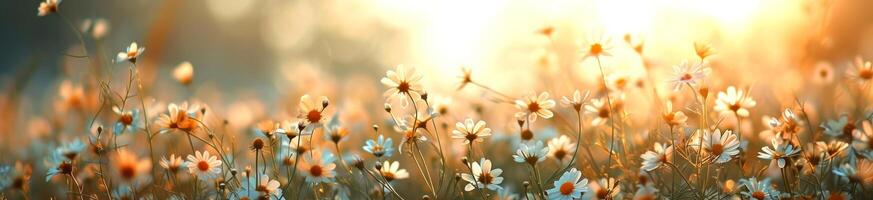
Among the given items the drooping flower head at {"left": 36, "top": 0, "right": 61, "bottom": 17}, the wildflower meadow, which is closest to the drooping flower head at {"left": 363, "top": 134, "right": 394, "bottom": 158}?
the wildflower meadow

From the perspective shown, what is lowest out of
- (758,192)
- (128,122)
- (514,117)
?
(758,192)

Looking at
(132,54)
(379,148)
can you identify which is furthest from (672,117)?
(132,54)

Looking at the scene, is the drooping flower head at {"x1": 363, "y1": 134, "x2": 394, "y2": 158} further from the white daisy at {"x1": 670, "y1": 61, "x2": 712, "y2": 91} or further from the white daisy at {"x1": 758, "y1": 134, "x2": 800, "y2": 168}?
the white daisy at {"x1": 758, "y1": 134, "x2": 800, "y2": 168}

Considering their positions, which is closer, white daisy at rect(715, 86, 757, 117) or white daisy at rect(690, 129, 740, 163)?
white daisy at rect(690, 129, 740, 163)

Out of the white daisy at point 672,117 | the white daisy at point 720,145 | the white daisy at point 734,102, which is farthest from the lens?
the white daisy at point 734,102

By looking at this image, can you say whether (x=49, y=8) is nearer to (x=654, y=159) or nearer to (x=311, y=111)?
(x=311, y=111)

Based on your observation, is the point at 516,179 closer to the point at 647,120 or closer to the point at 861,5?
the point at 647,120

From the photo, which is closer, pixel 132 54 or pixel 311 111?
pixel 311 111

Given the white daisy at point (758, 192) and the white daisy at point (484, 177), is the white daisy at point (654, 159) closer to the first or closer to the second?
the white daisy at point (758, 192)

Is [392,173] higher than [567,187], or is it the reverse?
[392,173]

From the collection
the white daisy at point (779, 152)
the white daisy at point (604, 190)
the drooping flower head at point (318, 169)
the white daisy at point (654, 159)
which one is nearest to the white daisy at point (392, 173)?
the drooping flower head at point (318, 169)

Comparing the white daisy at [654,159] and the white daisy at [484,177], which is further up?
the white daisy at [484,177]
